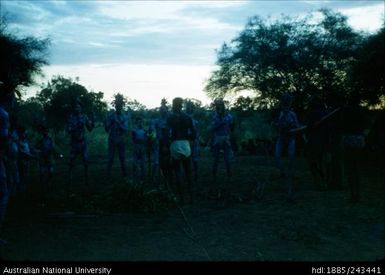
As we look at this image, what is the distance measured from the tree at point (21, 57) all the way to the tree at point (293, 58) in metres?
13.8

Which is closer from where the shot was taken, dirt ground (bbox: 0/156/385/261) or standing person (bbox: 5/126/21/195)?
dirt ground (bbox: 0/156/385/261)

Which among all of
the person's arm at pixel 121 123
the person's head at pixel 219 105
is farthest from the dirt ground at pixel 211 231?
the person's arm at pixel 121 123

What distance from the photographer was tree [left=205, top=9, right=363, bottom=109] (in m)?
31.2

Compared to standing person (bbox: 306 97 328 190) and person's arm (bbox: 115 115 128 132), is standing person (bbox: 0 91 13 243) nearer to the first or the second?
person's arm (bbox: 115 115 128 132)

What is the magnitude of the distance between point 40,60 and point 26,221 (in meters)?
24.7

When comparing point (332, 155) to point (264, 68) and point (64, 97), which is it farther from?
point (64, 97)

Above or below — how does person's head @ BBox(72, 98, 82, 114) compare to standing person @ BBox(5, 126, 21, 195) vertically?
above

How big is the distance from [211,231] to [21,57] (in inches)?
890

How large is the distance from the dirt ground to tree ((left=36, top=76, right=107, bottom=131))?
3705cm

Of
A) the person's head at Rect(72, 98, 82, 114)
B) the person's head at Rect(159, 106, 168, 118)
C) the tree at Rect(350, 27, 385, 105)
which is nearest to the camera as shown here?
the person's head at Rect(72, 98, 82, 114)

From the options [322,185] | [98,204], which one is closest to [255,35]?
[322,185]

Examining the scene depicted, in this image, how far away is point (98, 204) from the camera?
9000 millimetres

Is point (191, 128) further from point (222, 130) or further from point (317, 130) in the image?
point (317, 130)

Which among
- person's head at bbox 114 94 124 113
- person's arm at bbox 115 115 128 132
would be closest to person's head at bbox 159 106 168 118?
person's arm at bbox 115 115 128 132
